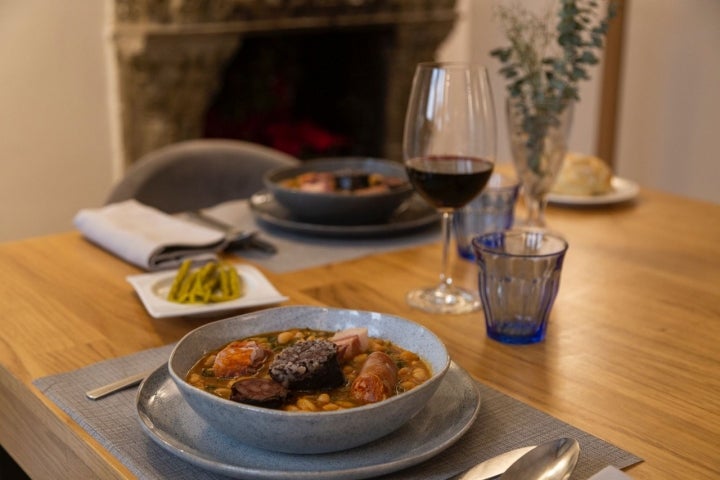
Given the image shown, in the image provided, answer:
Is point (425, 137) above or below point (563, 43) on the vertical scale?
below

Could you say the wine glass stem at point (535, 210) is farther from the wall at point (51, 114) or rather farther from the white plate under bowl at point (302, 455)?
the wall at point (51, 114)

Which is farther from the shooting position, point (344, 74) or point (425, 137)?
point (344, 74)

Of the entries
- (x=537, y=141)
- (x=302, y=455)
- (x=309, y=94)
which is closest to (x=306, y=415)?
(x=302, y=455)

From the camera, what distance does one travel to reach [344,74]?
3.68 metres

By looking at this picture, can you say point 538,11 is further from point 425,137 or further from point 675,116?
point 425,137

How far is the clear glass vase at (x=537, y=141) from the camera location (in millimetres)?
1432

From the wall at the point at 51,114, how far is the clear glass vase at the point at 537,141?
1.73m

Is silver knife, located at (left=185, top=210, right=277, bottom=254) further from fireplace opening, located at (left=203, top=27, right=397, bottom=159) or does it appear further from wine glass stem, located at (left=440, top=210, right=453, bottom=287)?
fireplace opening, located at (left=203, top=27, right=397, bottom=159)

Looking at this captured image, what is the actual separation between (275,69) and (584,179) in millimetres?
2056

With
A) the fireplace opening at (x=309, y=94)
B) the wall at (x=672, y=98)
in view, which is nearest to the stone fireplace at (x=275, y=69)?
the fireplace opening at (x=309, y=94)

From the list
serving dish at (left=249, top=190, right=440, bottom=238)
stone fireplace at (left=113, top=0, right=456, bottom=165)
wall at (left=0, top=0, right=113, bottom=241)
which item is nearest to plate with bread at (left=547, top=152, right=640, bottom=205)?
serving dish at (left=249, top=190, right=440, bottom=238)

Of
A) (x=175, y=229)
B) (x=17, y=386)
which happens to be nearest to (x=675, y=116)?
(x=175, y=229)

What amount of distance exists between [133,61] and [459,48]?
1.53 metres

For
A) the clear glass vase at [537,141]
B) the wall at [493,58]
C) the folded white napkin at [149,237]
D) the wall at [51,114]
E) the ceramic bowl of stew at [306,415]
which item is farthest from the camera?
the wall at [493,58]
